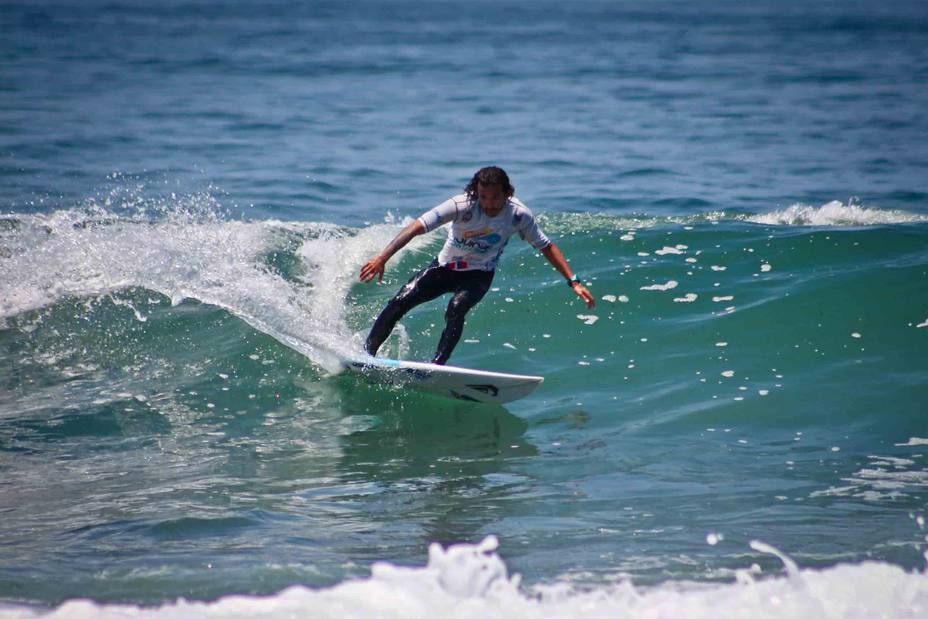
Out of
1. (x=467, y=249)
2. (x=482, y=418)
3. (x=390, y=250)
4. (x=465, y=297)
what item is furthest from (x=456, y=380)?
(x=390, y=250)

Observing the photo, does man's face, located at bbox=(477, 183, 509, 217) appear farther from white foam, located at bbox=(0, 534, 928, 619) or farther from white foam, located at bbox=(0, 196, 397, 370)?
white foam, located at bbox=(0, 534, 928, 619)

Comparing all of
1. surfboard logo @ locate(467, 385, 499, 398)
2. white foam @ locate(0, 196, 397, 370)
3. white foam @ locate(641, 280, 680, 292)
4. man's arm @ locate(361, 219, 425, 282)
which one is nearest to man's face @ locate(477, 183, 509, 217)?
man's arm @ locate(361, 219, 425, 282)

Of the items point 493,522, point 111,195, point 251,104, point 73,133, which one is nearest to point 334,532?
point 493,522

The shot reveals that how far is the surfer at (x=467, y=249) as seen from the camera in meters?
7.78

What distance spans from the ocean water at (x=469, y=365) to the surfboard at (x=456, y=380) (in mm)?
160

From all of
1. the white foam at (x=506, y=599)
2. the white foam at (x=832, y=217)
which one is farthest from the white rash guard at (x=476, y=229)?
the white foam at (x=832, y=217)

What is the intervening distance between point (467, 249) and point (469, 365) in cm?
189

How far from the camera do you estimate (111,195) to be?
17.2 meters

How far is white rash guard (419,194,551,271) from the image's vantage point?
26.0ft

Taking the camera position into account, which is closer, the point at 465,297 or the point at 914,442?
the point at 914,442

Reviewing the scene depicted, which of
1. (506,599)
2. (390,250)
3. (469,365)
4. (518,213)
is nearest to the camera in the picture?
(506,599)

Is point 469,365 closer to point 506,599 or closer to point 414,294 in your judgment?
point 414,294

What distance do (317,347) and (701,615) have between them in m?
5.01

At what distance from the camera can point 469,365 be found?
9797mm
